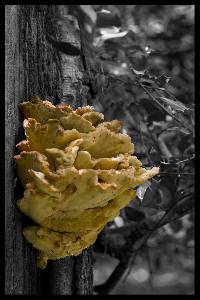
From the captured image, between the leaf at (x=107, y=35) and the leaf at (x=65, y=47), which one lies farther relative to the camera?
the leaf at (x=107, y=35)

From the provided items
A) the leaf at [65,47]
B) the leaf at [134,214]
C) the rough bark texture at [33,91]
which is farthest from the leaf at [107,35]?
the leaf at [134,214]

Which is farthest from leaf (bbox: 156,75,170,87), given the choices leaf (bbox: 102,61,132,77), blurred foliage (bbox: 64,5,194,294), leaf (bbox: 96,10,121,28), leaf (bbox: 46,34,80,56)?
leaf (bbox: 96,10,121,28)

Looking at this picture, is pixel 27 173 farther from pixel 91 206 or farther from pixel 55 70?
pixel 55 70

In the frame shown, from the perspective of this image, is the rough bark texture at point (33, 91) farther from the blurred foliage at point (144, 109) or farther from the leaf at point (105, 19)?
the leaf at point (105, 19)

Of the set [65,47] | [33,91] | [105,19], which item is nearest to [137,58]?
[105,19]

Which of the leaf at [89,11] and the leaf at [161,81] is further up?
the leaf at [89,11]

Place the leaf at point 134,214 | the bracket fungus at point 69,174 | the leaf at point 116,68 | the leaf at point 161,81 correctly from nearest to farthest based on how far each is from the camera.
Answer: the bracket fungus at point 69,174 → the leaf at point 161,81 → the leaf at point 116,68 → the leaf at point 134,214

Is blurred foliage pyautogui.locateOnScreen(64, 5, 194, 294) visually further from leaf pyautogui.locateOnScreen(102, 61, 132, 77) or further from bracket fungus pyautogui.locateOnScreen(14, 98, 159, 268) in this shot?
bracket fungus pyautogui.locateOnScreen(14, 98, 159, 268)
